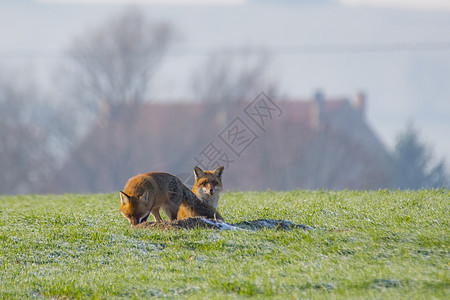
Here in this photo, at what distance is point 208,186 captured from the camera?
423 inches

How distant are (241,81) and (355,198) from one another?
43.8m

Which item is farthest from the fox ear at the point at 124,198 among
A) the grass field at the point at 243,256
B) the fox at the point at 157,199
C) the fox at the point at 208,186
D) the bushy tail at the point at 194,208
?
the fox at the point at 208,186

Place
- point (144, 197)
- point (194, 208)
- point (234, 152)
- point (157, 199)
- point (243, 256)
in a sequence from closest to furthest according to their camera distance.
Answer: point (243, 256) < point (144, 197) < point (157, 199) < point (194, 208) < point (234, 152)

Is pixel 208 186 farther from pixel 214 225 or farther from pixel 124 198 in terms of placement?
pixel 124 198

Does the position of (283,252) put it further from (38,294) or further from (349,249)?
(38,294)

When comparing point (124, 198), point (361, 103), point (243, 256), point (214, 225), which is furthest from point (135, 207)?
point (361, 103)

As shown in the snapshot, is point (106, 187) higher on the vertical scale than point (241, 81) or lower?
lower

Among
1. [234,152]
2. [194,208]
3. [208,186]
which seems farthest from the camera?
[234,152]

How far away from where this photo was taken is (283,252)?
8.73 meters

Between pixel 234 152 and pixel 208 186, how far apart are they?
40.1 m

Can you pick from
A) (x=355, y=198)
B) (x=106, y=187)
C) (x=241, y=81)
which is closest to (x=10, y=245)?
(x=355, y=198)

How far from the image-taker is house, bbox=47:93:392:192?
52312 millimetres

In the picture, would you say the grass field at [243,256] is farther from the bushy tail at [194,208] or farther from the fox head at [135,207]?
the bushy tail at [194,208]

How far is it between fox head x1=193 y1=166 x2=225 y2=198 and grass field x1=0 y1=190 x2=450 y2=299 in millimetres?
705
